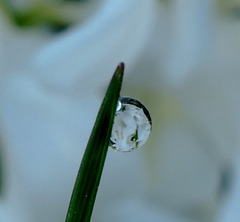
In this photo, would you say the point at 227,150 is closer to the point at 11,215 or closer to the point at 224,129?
the point at 224,129

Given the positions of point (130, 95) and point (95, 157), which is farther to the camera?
point (130, 95)

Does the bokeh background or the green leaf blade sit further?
the bokeh background

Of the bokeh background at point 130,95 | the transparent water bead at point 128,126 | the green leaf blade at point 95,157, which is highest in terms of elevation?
the bokeh background at point 130,95
